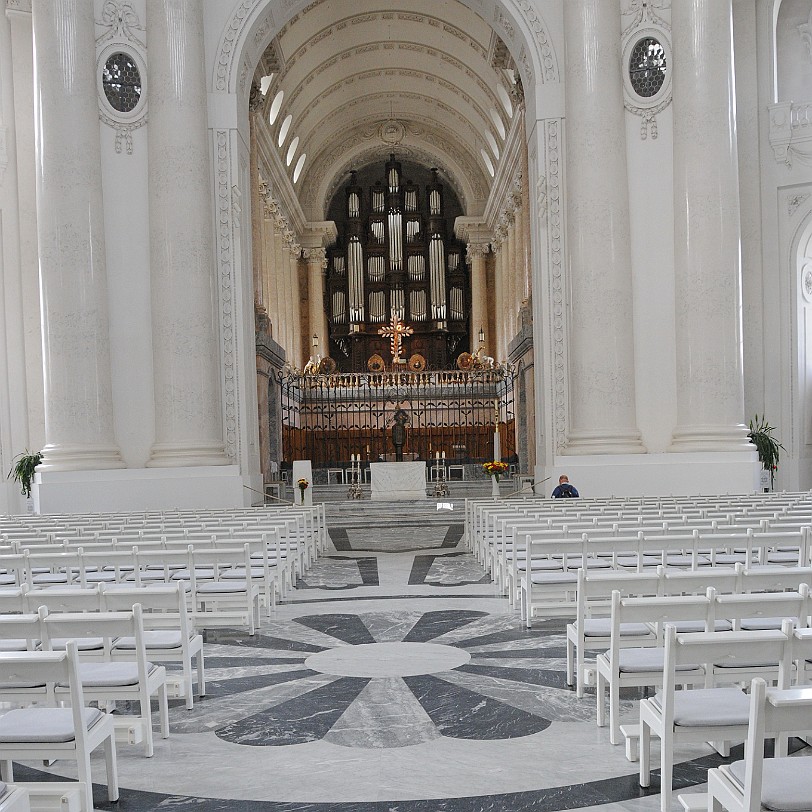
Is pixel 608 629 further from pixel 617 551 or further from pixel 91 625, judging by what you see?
pixel 91 625

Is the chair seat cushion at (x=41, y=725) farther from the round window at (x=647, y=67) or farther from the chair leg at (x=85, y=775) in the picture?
the round window at (x=647, y=67)

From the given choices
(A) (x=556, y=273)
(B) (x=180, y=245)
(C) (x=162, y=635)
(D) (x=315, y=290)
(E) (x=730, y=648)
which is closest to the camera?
(E) (x=730, y=648)

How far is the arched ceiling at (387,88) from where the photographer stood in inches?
1112

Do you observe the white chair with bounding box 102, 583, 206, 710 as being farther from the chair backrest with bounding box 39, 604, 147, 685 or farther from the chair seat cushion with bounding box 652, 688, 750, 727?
the chair seat cushion with bounding box 652, 688, 750, 727

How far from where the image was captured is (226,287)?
19297 mm

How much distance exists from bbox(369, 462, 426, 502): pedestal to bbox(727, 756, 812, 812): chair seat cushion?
1819 centimetres

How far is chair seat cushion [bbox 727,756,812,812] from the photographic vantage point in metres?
2.88

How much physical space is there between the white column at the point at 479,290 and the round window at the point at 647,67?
20.6 metres

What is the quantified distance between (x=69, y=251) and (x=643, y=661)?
51.2 ft

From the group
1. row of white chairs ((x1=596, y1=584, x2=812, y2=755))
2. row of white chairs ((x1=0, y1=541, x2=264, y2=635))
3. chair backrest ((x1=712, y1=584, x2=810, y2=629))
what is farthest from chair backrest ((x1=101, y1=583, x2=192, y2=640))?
chair backrest ((x1=712, y1=584, x2=810, y2=629))

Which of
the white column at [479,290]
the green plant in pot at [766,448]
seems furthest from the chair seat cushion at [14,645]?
the white column at [479,290]

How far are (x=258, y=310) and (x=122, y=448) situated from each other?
5.80 meters

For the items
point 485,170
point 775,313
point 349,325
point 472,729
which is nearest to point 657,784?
point 472,729

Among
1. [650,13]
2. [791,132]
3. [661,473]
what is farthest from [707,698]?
[791,132]
